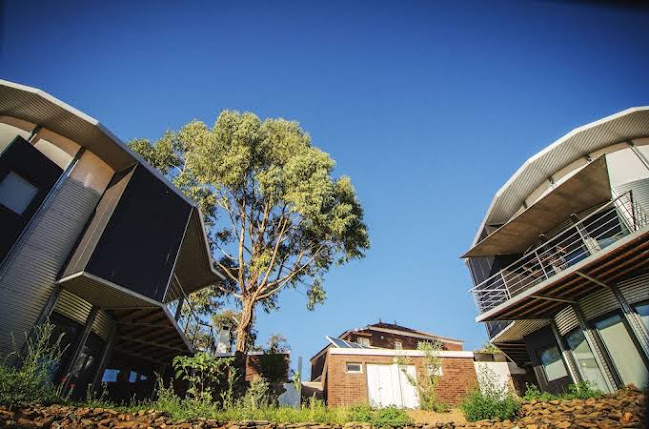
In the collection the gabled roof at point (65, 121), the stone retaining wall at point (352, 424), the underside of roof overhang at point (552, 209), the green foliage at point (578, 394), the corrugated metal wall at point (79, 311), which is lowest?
the stone retaining wall at point (352, 424)

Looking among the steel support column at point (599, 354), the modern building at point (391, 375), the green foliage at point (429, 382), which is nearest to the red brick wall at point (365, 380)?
the modern building at point (391, 375)

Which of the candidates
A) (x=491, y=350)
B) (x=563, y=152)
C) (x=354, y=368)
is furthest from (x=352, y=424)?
(x=491, y=350)

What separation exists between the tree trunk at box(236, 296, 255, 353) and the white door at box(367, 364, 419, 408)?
695 centimetres

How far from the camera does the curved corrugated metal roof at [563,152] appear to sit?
11742mm

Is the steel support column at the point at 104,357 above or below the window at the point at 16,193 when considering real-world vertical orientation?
below

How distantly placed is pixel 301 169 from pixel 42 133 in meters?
10.4

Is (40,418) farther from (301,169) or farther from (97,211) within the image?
(301,169)

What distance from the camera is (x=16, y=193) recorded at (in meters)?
9.97

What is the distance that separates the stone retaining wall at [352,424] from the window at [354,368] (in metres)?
9.27

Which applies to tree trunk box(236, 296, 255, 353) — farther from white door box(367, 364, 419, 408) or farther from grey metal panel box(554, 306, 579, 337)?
grey metal panel box(554, 306, 579, 337)

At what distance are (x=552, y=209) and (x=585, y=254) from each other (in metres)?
1.84

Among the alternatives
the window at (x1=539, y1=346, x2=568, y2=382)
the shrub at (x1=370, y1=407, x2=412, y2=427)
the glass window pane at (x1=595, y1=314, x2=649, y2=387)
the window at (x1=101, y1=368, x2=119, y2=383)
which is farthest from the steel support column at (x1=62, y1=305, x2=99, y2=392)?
the window at (x1=539, y1=346, x2=568, y2=382)

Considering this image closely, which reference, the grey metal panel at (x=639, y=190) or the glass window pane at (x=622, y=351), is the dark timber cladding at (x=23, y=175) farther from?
the grey metal panel at (x=639, y=190)

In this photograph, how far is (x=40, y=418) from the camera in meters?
6.27
